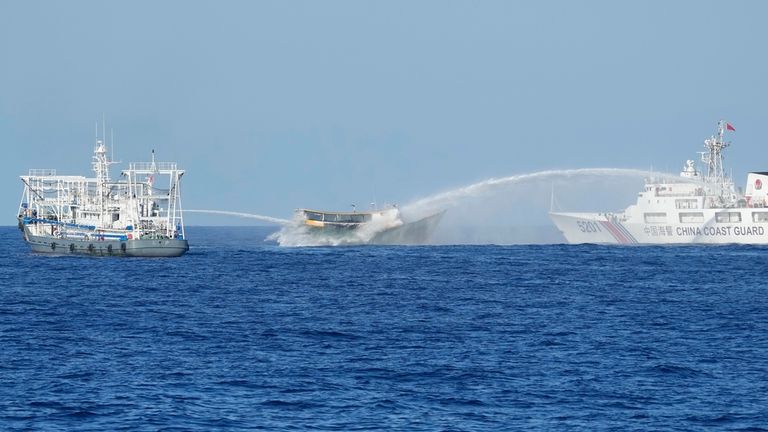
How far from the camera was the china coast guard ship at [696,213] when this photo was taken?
412 ft

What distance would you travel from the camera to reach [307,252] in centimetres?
12119

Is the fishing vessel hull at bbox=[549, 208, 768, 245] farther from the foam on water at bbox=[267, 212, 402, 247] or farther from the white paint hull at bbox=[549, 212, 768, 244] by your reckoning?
the foam on water at bbox=[267, 212, 402, 247]

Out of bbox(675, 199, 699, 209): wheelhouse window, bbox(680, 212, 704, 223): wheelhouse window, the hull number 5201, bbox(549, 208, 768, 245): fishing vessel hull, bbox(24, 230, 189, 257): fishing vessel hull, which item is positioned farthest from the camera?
the hull number 5201

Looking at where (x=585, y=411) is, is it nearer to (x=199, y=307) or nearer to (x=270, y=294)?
(x=199, y=307)

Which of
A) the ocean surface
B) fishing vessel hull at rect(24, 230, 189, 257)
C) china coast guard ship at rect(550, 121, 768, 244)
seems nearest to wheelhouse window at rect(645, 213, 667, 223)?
china coast guard ship at rect(550, 121, 768, 244)

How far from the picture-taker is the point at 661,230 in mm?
128750

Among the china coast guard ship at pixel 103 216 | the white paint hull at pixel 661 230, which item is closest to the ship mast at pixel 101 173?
the china coast guard ship at pixel 103 216

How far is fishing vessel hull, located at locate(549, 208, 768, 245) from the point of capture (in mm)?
125312

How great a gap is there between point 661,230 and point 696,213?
194 inches

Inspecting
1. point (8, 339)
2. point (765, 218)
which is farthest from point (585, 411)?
point (765, 218)

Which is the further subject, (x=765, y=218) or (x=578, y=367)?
(x=765, y=218)

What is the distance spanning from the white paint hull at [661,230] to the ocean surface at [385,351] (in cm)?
3901

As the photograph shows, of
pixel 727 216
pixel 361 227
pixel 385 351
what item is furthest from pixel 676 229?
pixel 385 351

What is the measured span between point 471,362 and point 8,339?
22.8 metres
